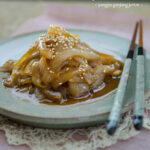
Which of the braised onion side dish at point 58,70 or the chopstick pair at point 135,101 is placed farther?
the braised onion side dish at point 58,70

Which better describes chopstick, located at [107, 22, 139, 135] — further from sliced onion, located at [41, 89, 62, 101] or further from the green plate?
sliced onion, located at [41, 89, 62, 101]

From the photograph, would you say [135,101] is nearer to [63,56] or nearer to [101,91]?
[101,91]

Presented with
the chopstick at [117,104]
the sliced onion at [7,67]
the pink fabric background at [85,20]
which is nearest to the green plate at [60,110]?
→ the chopstick at [117,104]

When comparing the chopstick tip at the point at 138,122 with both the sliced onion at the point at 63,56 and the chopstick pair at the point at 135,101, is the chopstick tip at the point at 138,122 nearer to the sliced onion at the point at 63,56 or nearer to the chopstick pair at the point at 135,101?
the chopstick pair at the point at 135,101

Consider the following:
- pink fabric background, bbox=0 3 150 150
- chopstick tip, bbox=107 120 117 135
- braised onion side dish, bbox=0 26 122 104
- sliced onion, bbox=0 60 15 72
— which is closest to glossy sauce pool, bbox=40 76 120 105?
braised onion side dish, bbox=0 26 122 104

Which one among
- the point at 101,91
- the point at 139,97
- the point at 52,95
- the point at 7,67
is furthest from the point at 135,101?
the point at 7,67

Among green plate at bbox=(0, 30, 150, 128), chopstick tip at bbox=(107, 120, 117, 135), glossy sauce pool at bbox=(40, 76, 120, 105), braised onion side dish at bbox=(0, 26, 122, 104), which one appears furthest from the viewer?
braised onion side dish at bbox=(0, 26, 122, 104)

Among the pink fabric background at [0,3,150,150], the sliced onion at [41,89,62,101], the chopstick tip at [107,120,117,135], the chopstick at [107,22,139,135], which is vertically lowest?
the sliced onion at [41,89,62,101]

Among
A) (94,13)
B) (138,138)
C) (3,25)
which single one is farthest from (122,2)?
(138,138)

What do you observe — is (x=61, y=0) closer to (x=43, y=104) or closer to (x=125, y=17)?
(x=125, y=17)
